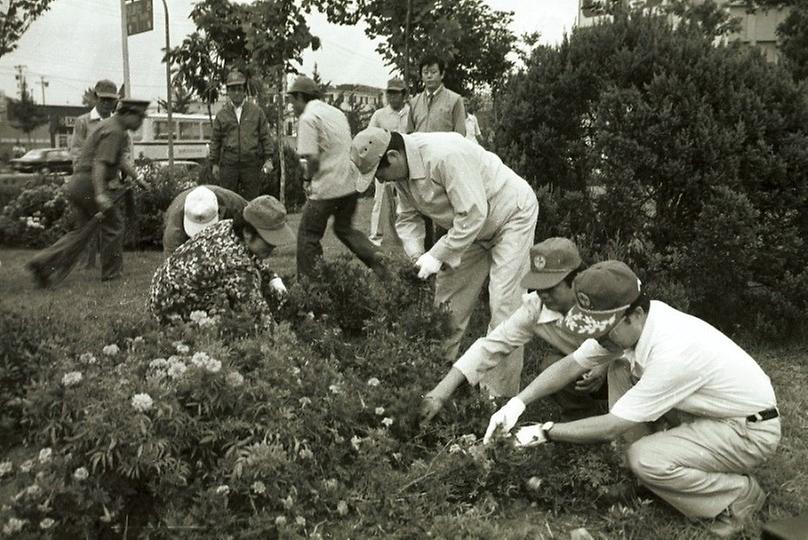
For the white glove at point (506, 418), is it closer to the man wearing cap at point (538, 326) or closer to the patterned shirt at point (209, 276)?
the man wearing cap at point (538, 326)

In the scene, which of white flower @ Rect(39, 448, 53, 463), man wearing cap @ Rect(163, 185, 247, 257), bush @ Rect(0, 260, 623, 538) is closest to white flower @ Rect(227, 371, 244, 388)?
bush @ Rect(0, 260, 623, 538)

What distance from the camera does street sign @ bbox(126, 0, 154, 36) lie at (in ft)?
16.5

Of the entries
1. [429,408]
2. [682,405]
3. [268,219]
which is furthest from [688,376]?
[268,219]

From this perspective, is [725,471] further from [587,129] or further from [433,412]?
[587,129]

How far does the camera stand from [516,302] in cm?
472

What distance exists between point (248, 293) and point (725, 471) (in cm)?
249

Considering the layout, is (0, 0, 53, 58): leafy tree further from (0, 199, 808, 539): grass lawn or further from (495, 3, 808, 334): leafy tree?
(495, 3, 808, 334): leafy tree

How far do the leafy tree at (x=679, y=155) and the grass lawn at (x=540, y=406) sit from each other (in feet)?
2.25

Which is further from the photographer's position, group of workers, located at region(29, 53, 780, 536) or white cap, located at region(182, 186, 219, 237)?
white cap, located at region(182, 186, 219, 237)

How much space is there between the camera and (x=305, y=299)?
495cm

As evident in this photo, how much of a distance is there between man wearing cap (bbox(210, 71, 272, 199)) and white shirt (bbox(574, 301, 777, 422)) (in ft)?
19.8

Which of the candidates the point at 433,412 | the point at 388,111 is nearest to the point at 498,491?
the point at 433,412

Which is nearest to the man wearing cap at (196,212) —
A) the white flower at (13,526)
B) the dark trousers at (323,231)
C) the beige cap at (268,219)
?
the beige cap at (268,219)

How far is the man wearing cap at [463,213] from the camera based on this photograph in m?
4.36
